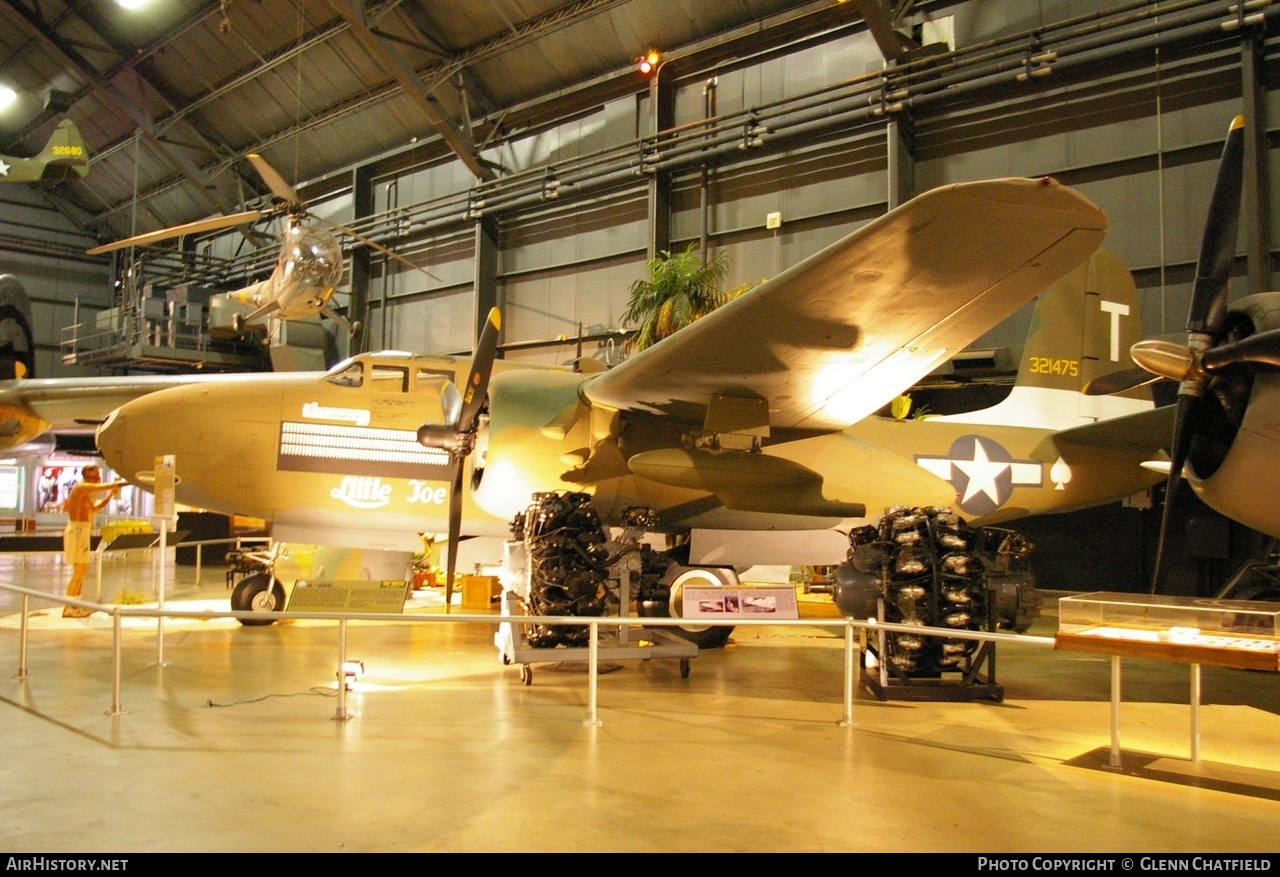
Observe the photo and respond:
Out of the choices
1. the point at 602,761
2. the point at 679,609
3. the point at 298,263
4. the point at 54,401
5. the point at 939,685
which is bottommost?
the point at 602,761

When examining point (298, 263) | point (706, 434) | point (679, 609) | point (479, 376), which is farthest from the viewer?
point (298, 263)

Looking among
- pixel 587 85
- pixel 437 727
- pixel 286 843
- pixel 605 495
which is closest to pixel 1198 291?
pixel 605 495

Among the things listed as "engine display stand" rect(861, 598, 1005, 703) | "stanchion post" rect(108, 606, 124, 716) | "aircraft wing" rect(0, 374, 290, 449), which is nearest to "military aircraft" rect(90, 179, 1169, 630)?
"engine display stand" rect(861, 598, 1005, 703)

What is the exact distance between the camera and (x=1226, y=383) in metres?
7.27

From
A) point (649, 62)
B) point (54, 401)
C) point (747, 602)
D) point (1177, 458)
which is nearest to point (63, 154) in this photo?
point (54, 401)

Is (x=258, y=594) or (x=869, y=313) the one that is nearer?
(x=869, y=313)

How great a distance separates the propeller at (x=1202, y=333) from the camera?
7.29m

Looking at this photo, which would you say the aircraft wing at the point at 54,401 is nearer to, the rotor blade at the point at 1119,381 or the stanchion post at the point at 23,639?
the stanchion post at the point at 23,639

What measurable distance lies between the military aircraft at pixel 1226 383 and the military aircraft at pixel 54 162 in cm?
3014

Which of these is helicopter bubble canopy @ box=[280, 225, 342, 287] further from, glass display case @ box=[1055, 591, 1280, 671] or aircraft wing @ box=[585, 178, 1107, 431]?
glass display case @ box=[1055, 591, 1280, 671]

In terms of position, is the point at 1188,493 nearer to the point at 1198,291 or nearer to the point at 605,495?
the point at 1198,291

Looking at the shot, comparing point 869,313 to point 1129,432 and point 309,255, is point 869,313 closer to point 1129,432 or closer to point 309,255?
point 1129,432

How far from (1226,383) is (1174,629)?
9.93 ft

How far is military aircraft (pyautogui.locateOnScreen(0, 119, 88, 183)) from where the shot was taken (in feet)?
86.5
